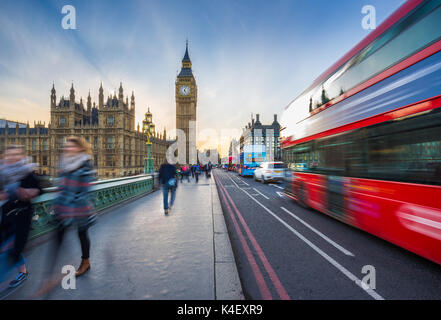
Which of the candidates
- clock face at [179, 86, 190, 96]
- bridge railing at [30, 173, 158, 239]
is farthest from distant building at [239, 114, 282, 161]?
bridge railing at [30, 173, 158, 239]

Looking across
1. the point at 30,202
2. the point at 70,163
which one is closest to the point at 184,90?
the point at 70,163

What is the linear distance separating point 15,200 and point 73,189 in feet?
2.06

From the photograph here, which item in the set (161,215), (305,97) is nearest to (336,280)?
(161,215)

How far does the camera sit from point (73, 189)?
2.48m

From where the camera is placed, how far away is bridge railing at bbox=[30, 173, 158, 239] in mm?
4031

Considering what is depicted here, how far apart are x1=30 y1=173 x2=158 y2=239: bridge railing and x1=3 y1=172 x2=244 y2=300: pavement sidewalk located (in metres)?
0.63

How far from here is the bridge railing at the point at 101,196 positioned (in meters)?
4.03

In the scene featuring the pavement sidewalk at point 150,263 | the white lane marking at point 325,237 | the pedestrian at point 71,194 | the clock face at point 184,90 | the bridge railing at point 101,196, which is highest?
the clock face at point 184,90

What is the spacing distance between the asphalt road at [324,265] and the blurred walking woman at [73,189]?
2.43m

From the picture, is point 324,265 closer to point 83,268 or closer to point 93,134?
point 83,268

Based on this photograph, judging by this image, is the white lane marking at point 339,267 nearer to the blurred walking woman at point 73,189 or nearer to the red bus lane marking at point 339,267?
the red bus lane marking at point 339,267

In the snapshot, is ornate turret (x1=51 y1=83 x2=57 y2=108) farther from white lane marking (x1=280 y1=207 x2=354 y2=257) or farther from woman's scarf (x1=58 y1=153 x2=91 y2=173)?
white lane marking (x1=280 y1=207 x2=354 y2=257)

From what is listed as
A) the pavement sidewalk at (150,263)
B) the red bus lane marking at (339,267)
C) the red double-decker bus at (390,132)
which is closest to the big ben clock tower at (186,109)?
the pavement sidewalk at (150,263)
